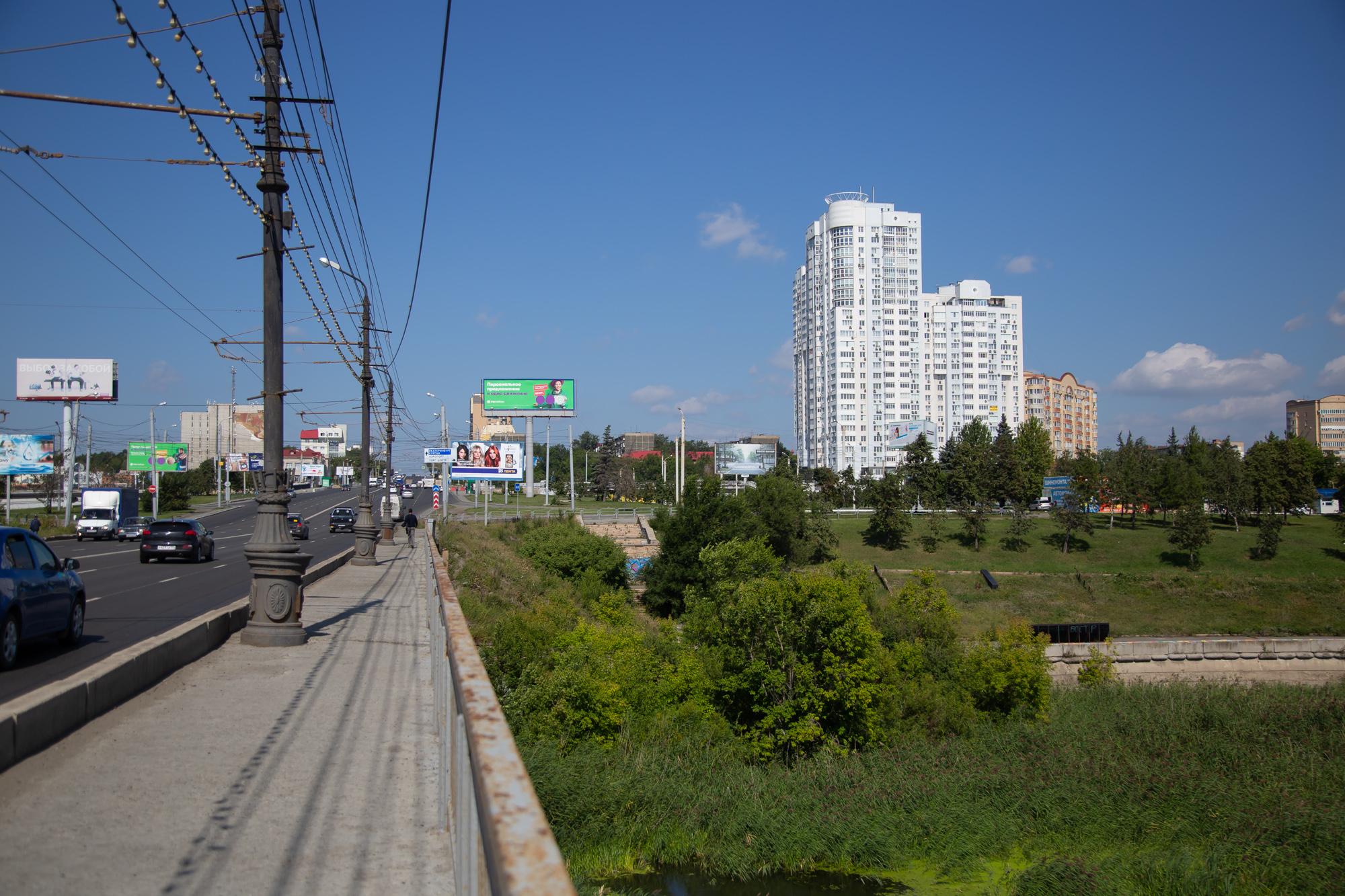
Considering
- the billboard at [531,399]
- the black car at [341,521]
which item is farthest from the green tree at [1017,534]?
the black car at [341,521]

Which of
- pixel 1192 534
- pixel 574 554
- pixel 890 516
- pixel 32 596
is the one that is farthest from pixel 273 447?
pixel 1192 534

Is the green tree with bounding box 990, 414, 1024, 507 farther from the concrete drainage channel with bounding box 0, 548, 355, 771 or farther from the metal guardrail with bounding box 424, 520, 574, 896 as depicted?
the metal guardrail with bounding box 424, 520, 574, 896

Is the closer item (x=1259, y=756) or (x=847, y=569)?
(x=1259, y=756)

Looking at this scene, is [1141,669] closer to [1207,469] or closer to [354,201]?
[354,201]

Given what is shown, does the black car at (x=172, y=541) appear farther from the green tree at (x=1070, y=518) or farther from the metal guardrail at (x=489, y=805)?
the green tree at (x=1070, y=518)

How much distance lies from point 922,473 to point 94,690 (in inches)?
3679

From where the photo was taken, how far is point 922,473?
96188 millimetres

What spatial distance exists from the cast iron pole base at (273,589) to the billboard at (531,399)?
75.4 metres

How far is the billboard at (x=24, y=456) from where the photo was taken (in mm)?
64000

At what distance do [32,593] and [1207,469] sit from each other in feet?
359

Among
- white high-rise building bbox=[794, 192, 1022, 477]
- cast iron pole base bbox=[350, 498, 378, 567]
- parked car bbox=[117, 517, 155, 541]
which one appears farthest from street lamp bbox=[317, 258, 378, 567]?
white high-rise building bbox=[794, 192, 1022, 477]

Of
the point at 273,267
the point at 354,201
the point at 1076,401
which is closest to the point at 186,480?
the point at 354,201

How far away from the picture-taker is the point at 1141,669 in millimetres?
46812

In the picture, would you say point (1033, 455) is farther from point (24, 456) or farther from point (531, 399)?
point (24, 456)
